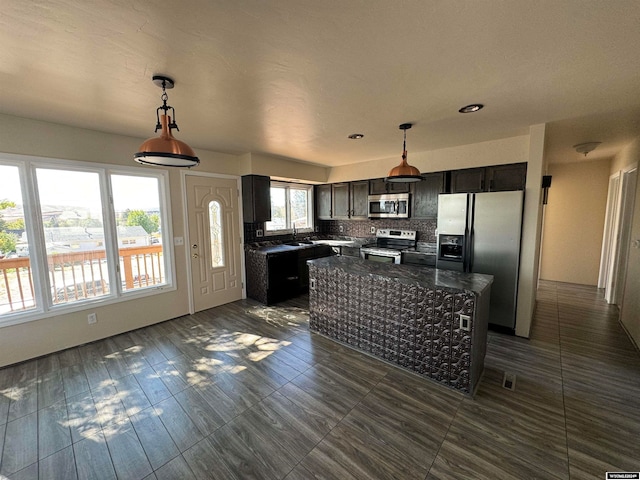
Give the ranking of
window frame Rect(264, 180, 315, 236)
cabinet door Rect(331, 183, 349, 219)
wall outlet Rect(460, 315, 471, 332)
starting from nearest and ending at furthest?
1. wall outlet Rect(460, 315, 471, 332)
2. window frame Rect(264, 180, 315, 236)
3. cabinet door Rect(331, 183, 349, 219)

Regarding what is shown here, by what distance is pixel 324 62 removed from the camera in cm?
170

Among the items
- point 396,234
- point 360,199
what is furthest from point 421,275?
point 360,199

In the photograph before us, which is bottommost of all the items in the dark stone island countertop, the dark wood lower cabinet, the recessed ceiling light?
the dark wood lower cabinet

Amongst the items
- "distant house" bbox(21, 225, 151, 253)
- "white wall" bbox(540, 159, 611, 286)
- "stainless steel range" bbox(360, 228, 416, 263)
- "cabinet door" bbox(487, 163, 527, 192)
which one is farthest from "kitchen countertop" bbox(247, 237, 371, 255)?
"white wall" bbox(540, 159, 611, 286)

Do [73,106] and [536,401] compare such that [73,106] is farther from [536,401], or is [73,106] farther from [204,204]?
[536,401]

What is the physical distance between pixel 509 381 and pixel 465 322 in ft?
2.84

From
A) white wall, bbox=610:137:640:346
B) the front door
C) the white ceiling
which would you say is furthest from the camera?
the front door

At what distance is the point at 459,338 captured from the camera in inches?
Answer: 85.9

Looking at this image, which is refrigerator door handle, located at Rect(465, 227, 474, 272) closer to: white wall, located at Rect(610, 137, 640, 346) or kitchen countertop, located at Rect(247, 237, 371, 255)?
white wall, located at Rect(610, 137, 640, 346)

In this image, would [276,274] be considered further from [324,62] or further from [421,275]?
[324,62]

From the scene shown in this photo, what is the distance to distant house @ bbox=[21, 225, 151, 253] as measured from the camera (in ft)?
9.51

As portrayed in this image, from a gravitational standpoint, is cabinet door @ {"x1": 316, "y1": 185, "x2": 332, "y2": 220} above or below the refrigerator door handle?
above

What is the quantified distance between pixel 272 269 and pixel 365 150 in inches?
96.7

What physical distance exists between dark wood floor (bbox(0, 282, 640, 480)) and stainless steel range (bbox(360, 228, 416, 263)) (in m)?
1.87
